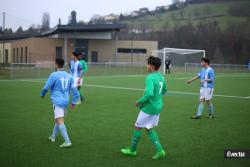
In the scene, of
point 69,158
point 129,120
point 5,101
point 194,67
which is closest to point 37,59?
point 194,67

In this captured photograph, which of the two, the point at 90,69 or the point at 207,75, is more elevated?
the point at 207,75

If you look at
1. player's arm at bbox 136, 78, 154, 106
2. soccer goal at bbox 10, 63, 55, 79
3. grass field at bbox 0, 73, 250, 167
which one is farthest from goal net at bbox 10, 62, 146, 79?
player's arm at bbox 136, 78, 154, 106

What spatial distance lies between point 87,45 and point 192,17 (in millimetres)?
Result: 57386

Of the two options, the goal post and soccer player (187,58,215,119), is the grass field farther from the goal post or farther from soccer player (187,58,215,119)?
the goal post

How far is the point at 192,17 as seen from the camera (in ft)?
349

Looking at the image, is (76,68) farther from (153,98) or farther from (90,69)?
(90,69)

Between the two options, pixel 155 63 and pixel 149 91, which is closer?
pixel 149 91

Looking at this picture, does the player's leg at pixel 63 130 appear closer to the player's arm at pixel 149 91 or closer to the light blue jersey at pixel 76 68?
the player's arm at pixel 149 91

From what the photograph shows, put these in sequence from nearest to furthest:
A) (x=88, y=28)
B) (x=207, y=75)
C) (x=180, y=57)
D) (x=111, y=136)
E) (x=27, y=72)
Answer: (x=111, y=136) → (x=207, y=75) → (x=27, y=72) → (x=88, y=28) → (x=180, y=57)

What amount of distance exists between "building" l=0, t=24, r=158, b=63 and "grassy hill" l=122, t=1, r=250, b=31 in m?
35.7

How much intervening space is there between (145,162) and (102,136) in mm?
2233

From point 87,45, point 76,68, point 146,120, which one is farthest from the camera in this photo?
point 87,45

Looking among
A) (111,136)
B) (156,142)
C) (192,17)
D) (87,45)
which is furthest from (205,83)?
(192,17)

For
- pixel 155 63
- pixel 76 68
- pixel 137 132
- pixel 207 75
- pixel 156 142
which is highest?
pixel 155 63
